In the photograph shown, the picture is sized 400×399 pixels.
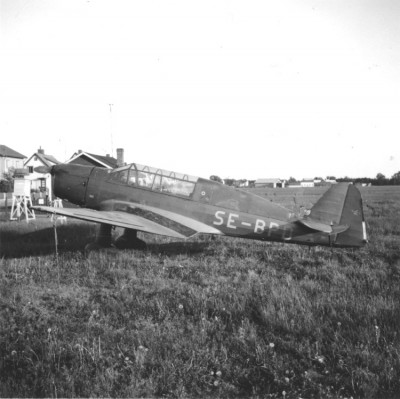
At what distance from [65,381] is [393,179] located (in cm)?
10290

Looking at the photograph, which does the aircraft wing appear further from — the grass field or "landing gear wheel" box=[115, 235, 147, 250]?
"landing gear wheel" box=[115, 235, 147, 250]

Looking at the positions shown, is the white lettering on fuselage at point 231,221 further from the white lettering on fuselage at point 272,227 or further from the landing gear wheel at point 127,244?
the landing gear wheel at point 127,244

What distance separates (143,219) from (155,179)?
1221mm

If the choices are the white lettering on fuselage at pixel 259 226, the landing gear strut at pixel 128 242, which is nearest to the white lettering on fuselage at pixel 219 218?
the white lettering on fuselage at pixel 259 226

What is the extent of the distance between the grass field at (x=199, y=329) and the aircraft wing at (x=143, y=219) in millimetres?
850

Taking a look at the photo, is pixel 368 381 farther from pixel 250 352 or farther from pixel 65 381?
pixel 65 381

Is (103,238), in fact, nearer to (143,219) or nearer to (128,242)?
(128,242)

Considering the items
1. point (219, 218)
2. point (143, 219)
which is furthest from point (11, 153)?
point (219, 218)

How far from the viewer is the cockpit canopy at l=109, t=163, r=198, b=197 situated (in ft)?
26.6

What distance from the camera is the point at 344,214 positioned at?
24.2 feet

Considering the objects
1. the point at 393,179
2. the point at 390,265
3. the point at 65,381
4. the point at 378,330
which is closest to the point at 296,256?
the point at 390,265

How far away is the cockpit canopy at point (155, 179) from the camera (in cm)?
809

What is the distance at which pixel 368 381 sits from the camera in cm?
267

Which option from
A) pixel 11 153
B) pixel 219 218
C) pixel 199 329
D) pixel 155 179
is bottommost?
pixel 199 329
